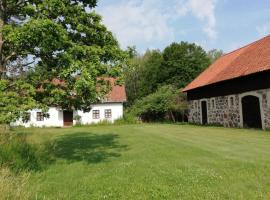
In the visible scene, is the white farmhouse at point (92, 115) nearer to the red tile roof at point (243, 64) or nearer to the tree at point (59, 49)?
the red tile roof at point (243, 64)

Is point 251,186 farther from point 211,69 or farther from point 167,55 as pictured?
point 167,55

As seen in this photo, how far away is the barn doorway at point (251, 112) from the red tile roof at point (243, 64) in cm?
185

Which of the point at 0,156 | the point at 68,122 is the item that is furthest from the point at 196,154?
the point at 68,122

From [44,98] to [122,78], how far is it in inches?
88.2

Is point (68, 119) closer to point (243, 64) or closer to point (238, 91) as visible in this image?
point (238, 91)

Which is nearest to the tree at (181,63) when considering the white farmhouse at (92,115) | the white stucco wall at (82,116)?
the white farmhouse at (92,115)

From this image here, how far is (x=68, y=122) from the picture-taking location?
36.2m

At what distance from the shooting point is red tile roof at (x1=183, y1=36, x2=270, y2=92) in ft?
66.5

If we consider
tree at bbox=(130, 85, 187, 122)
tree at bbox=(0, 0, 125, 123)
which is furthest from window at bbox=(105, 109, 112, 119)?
tree at bbox=(0, 0, 125, 123)

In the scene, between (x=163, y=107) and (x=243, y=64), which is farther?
(x=163, y=107)

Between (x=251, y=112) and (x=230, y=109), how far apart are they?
259 cm

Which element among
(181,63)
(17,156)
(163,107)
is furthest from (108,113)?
(17,156)

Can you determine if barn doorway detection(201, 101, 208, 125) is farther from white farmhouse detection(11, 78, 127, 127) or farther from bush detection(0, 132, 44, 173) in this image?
bush detection(0, 132, 44, 173)

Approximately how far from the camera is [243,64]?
22688 millimetres
